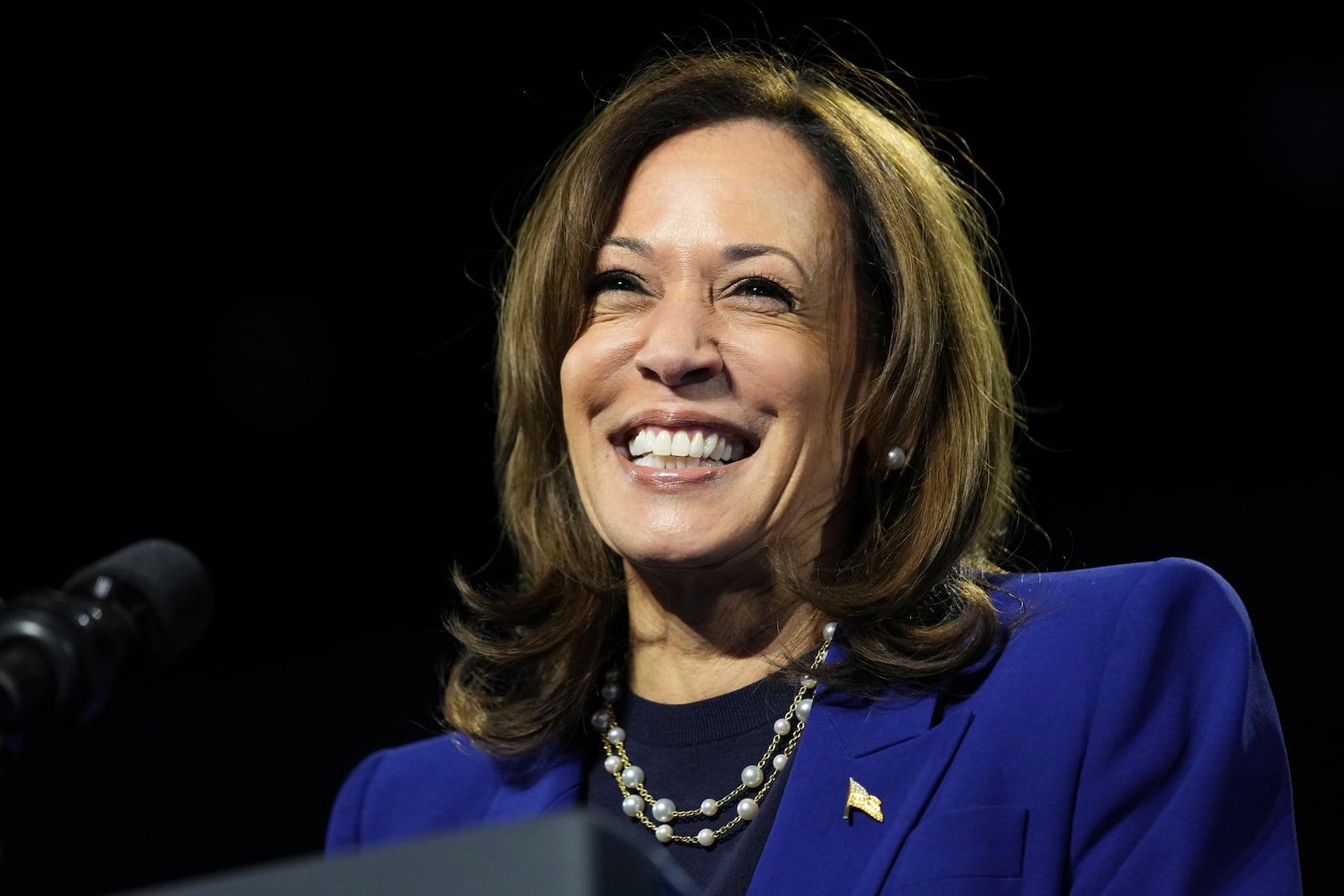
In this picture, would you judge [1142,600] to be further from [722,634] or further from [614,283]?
[614,283]

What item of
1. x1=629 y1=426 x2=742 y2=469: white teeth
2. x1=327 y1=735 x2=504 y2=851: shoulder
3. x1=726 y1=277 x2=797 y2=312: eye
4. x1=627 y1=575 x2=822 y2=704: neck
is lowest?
x1=327 y1=735 x2=504 y2=851: shoulder

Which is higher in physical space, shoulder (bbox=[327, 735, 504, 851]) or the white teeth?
the white teeth

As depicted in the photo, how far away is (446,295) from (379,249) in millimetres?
179

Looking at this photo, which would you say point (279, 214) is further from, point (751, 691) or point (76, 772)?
point (751, 691)

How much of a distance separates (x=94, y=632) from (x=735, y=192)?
3.78 ft

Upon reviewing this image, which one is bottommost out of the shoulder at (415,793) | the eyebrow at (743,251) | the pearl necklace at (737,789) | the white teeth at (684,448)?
the shoulder at (415,793)

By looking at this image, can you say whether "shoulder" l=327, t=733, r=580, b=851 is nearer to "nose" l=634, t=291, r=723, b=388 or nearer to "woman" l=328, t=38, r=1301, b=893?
"woman" l=328, t=38, r=1301, b=893

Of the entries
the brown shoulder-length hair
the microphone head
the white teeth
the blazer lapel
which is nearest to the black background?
the brown shoulder-length hair

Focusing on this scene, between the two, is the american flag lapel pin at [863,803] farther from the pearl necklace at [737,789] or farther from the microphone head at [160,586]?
the microphone head at [160,586]

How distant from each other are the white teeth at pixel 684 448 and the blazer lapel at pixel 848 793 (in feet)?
1.14

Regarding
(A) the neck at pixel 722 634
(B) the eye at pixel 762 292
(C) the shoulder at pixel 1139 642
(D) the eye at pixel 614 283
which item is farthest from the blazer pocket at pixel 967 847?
(D) the eye at pixel 614 283

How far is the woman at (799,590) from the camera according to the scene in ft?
5.01

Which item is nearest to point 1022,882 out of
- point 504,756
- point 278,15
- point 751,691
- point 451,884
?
point 751,691

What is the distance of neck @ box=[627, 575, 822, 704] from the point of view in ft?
6.16
